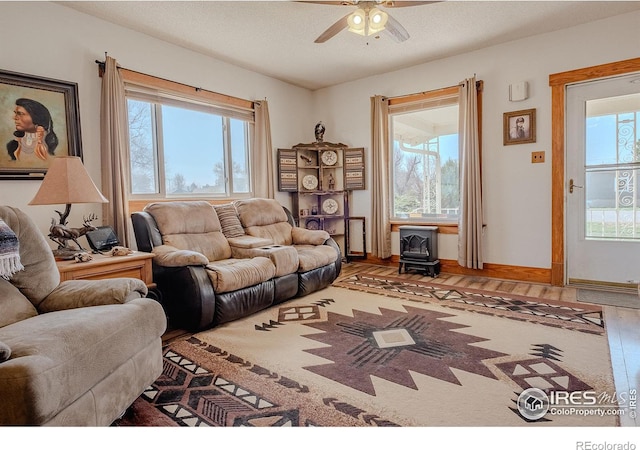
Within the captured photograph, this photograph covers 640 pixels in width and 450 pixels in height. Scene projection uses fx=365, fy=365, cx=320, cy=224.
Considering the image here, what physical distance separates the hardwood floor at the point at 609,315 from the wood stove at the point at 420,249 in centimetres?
12

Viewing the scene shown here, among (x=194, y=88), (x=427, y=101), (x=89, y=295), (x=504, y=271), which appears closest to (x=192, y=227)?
(x=89, y=295)

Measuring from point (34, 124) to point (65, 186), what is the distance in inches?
32.7

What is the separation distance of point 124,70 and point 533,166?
412 cm

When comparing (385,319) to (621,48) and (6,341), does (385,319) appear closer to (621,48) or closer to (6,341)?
(6,341)

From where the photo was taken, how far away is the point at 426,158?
473 centimetres

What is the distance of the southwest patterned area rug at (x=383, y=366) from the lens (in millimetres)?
1597

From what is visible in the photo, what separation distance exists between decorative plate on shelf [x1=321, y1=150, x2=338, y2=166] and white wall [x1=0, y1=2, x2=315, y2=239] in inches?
66.2

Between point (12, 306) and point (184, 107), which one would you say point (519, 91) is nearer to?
point (184, 107)

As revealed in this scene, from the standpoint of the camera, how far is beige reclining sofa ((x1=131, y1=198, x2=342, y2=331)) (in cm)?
259

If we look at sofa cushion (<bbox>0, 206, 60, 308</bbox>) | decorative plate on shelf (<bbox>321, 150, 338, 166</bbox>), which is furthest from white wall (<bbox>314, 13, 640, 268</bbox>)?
sofa cushion (<bbox>0, 206, 60, 308</bbox>)

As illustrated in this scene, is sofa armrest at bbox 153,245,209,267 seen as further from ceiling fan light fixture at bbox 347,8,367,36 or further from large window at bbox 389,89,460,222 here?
large window at bbox 389,89,460,222

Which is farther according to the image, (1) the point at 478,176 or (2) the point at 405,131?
(2) the point at 405,131

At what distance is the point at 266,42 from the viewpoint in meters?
3.74
